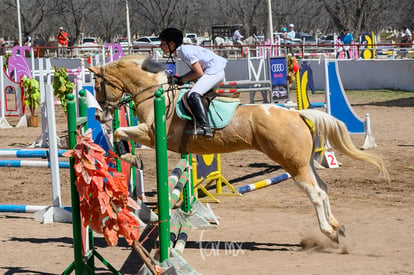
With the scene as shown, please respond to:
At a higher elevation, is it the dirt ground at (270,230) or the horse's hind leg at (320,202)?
the horse's hind leg at (320,202)

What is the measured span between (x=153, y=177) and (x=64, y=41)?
23054 millimetres

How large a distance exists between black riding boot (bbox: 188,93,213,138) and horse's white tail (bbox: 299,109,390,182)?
90cm

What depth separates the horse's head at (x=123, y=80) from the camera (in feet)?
22.8

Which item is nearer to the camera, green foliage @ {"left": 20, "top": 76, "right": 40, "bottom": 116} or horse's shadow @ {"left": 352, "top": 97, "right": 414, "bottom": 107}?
green foliage @ {"left": 20, "top": 76, "right": 40, "bottom": 116}

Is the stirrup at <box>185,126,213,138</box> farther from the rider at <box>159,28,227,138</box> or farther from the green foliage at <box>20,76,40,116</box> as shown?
the green foliage at <box>20,76,40,116</box>

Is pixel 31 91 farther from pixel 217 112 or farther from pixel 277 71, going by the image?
pixel 217 112

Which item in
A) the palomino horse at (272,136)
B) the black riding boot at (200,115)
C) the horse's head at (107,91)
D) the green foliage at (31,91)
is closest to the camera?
the palomino horse at (272,136)

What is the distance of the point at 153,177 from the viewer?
9891 millimetres

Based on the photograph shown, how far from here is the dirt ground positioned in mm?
5652

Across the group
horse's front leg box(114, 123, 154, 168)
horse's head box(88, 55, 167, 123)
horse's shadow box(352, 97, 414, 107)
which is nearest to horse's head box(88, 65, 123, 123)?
horse's head box(88, 55, 167, 123)

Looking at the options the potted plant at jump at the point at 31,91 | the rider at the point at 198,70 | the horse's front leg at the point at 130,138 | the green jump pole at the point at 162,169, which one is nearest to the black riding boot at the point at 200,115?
the rider at the point at 198,70

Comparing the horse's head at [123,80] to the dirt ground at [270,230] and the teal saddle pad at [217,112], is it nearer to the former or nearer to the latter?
the teal saddle pad at [217,112]

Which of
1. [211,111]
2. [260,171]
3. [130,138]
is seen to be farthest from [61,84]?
[211,111]

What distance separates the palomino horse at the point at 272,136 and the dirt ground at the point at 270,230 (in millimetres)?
457
